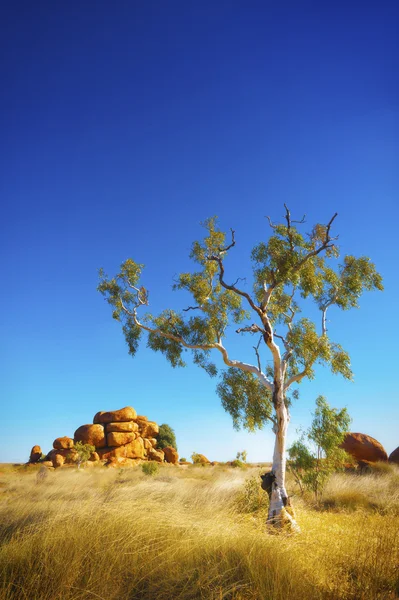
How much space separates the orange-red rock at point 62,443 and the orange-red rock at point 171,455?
47.5ft

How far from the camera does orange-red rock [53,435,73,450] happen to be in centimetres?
5151

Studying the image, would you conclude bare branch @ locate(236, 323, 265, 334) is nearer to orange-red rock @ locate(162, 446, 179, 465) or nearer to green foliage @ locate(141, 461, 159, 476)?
green foliage @ locate(141, 461, 159, 476)

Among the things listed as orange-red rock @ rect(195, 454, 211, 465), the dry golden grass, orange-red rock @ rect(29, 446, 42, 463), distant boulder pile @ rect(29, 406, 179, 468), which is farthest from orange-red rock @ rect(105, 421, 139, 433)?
the dry golden grass

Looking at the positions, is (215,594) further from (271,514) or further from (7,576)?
(271,514)

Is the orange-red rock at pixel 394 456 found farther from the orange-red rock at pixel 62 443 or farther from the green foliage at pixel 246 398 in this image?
the orange-red rock at pixel 62 443

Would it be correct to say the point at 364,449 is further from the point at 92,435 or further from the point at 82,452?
the point at 92,435

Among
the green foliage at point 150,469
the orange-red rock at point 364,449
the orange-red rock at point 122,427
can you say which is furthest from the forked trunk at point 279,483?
the orange-red rock at point 122,427

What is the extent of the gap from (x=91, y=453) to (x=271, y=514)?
42838 millimetres

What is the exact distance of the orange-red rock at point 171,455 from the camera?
57138mm

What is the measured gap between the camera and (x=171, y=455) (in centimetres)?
5734

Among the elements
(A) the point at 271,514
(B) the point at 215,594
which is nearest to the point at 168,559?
(B) the point at 215,594

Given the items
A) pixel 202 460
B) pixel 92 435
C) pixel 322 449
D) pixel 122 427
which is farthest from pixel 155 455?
pixel 322 449

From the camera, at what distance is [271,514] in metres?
12.0

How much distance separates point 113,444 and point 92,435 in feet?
10.5
